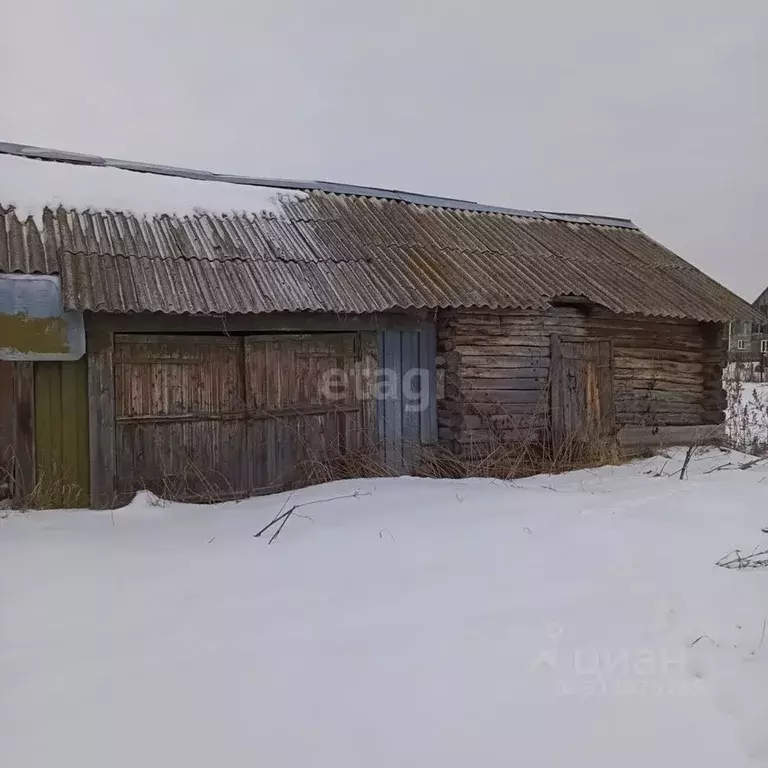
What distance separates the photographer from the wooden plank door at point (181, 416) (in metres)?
6.05

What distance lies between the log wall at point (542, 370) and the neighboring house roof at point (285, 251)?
1.49ft

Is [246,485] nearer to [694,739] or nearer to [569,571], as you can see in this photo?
[569,571]

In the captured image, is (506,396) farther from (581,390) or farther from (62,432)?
(62,432)

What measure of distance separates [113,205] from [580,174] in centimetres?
2163

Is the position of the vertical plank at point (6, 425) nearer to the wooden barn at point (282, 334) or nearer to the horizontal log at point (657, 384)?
the wooden barn at point (282, 334)

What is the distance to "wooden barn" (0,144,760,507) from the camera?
578 centimetres

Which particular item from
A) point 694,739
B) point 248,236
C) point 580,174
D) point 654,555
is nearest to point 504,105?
point 580,174

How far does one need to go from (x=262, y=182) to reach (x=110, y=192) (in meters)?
2.40

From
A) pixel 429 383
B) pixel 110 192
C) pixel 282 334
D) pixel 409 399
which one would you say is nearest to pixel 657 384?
pixel 429 383

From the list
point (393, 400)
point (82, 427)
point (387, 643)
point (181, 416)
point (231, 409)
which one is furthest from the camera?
point (393, 400)

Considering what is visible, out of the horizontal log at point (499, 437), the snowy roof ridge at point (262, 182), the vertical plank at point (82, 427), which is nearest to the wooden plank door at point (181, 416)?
the vertical plank at point (82, 427)

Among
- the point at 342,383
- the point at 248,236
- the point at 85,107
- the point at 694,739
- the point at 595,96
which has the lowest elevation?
the point at 694,739

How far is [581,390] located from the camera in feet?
27.7

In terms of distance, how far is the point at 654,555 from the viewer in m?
3.89
